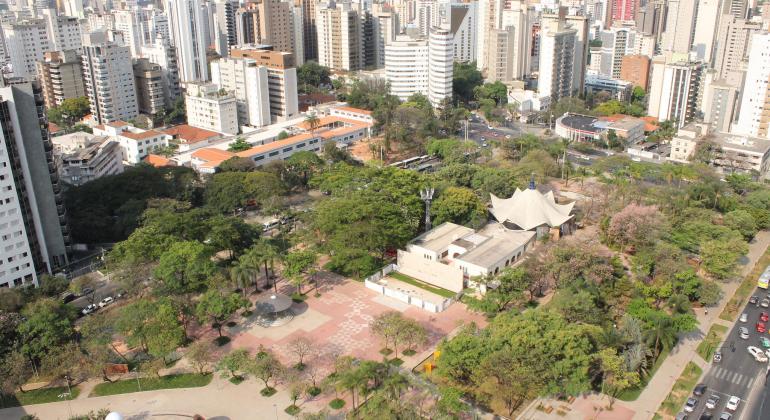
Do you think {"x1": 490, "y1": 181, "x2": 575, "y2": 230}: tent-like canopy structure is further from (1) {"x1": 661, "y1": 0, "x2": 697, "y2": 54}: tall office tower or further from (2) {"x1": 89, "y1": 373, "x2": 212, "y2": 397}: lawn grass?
(1) {"x1": 661, "y1": 0, "x2": 697, "y2": 54}: tall office tower

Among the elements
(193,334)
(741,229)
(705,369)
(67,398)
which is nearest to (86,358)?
(67,398)

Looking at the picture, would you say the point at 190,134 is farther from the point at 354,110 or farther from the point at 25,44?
the point at 25,44

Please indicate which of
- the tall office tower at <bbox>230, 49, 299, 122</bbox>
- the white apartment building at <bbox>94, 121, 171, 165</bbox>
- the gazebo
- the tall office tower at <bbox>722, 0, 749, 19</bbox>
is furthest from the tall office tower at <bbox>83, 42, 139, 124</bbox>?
the tall office tower at <bbox>722, 0, 749, 19</bbox>

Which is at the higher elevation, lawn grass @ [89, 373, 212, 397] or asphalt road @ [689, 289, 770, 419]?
lawn grass @ [89, 373, 212, 397]

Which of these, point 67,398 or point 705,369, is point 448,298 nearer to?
point 705,369

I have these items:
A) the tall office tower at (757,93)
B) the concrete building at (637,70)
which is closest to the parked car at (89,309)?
the tall office tower at (757,93)

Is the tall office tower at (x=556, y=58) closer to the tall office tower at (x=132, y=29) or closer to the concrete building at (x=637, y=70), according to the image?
the concrete building at (x=637, y=70)
